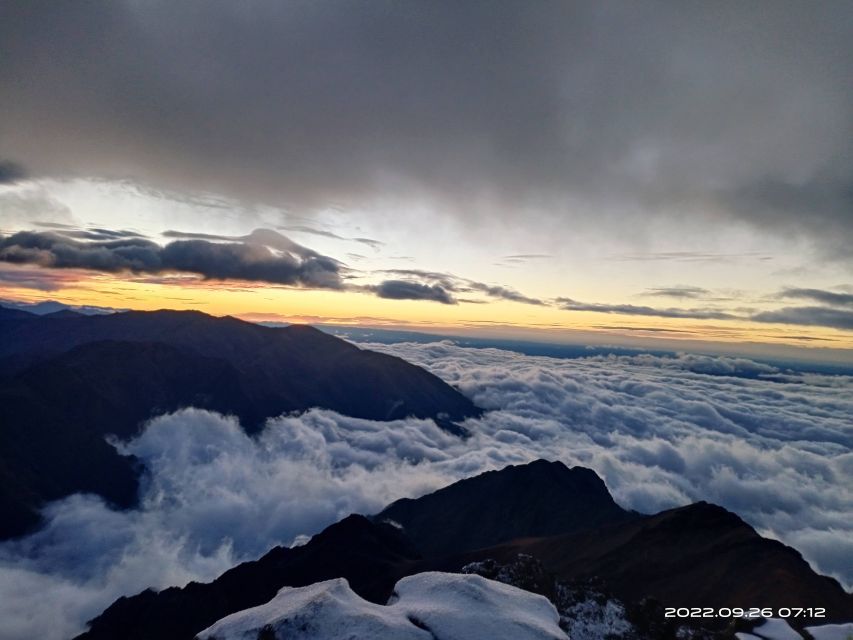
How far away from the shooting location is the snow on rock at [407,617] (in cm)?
4303

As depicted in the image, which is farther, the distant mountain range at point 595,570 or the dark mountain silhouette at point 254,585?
the dark mountain silhouette at point 254,585

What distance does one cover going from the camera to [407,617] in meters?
46.1

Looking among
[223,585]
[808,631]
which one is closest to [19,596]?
[223,585]

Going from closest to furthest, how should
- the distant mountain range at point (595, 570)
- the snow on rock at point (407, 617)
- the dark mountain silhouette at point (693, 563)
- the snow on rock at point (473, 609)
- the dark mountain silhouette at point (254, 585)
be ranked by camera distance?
1. the snow on rock at point (407, 617)
2. the snow on rock at point (473, 609)
3. the dark mountain silhouette at point (693, 563)
4. the distant mountain range at point (595, 570)
5. the dark mountain silhouette at point (254, 585)

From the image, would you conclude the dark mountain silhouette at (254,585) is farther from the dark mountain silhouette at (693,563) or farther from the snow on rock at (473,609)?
the snow on rock at (473,609)

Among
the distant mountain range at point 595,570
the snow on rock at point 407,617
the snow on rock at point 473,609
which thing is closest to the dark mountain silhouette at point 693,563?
the distant mountain range at point 595,570

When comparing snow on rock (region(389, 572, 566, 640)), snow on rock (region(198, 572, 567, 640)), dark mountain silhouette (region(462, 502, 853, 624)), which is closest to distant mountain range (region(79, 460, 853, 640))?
dark mountain silhouette (region(462, 502, 853, 624))

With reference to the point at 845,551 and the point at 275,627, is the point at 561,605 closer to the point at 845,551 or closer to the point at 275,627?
the point at 275,627

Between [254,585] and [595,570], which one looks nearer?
[595,570]

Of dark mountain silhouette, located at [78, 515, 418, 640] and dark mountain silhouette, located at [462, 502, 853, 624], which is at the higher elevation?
dark mountain silhouette, located at [462, 502, 853, 624]

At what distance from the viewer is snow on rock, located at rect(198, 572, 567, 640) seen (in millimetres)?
43031

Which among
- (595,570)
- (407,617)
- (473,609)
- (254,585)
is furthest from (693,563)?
(254,585)

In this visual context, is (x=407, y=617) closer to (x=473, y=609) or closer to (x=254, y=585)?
(x=473, y=609)

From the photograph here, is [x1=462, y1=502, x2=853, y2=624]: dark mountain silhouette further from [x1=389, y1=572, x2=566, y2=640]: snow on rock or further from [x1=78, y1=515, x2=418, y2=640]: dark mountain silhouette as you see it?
[x1=389, y1=572, x2=566, y2=640]: snow on rock
